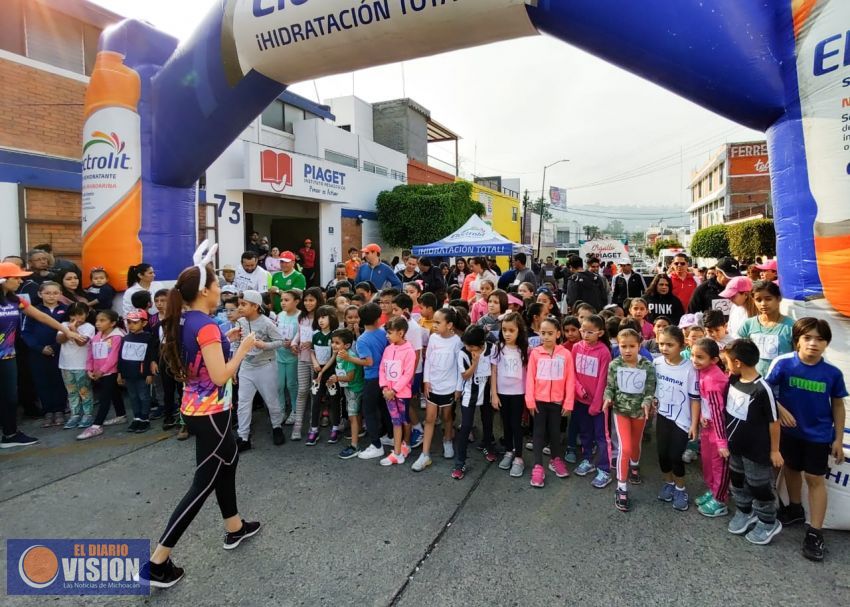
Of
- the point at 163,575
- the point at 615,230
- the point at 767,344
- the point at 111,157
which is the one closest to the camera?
the point at 163,575

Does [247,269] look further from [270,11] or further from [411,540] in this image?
[411,540]

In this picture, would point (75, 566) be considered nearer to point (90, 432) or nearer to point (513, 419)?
point (90, 432)

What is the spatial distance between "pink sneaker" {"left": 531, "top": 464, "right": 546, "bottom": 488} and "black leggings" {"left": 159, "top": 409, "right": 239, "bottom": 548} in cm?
228

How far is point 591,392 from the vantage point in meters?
4.12

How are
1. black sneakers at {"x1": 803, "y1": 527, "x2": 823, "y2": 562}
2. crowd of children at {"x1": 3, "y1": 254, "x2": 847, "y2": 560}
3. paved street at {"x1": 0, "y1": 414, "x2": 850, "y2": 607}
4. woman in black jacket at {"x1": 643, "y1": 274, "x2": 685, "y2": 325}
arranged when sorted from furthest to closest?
1. woman in black jacket at {"x1": 643, "y1": 274, "x2": 685, "y2": 325}
2. crowd of children at {"x1": 3, "y1": 254, "x2": 847, "y2": 560}
3. black sneakers at {"x1": 803, "y1": 527, "x2": 823, "y2": 562}
4. paved street at {"x1": 0, "y1": 414, "x2": 850, "y2": 607}

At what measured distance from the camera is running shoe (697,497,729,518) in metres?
3.34

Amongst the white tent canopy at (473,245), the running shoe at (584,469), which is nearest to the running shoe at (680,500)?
the running shoe at (584,469)

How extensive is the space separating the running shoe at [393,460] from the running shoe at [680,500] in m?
2.22

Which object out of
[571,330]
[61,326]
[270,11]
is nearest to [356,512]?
[571,330]

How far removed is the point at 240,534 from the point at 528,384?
2469 mm

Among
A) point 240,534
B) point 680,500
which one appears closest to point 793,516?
point 680,500

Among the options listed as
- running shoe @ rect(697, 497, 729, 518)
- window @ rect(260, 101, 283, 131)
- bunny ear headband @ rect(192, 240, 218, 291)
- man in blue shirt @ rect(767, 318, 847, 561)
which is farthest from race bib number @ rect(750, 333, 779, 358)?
window @ rect(260, 101, 283, 131)

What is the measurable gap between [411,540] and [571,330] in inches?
96.6

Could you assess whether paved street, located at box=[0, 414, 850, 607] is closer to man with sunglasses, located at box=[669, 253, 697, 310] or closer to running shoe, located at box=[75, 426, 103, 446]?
running shoe, located at box=[75, 426, 103, 446]
